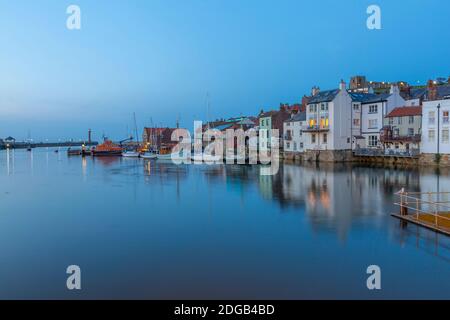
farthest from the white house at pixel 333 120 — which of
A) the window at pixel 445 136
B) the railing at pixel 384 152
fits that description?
the window at pixel 445 136

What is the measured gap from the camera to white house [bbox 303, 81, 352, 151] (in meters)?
69.6

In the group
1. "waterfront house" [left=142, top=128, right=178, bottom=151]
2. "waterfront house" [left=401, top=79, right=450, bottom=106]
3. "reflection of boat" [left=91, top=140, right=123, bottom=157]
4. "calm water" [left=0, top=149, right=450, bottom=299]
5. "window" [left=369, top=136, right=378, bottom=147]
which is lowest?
"calm water" [left=0, top=149, right=450, bottom=299]

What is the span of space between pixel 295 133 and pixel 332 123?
12.3 m

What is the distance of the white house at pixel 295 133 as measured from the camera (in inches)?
3108

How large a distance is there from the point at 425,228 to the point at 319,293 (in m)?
9.32

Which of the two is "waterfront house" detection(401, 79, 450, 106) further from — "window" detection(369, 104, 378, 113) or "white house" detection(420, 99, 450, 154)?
"window" detection(369, 104, 378, 113)

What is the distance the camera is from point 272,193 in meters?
36.5

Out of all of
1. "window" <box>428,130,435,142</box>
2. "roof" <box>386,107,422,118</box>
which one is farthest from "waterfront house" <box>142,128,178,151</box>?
"window" <box>428,130,435,142</box>

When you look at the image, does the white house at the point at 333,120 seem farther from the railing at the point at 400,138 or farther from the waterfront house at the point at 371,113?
the railing at the point at 400,138

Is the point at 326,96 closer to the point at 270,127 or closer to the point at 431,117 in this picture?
the point at 431,117

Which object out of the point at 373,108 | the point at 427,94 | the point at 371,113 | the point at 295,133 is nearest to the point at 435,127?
the point at 427,94

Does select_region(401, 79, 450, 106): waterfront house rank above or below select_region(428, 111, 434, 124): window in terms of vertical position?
above
